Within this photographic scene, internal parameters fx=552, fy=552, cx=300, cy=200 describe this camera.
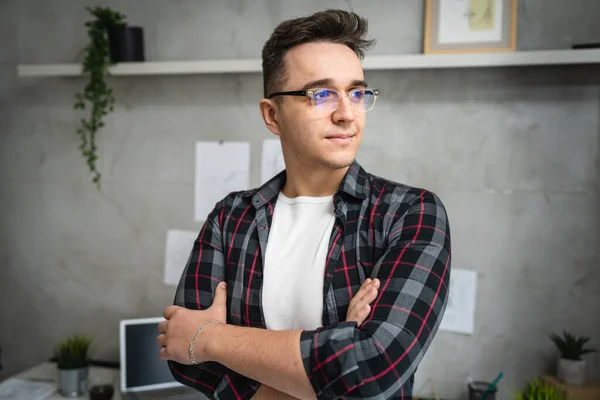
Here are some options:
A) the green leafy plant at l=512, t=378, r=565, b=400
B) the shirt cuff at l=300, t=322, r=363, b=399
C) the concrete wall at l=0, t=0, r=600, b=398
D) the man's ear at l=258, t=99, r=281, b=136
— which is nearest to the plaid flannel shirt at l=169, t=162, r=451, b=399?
the shirt cuff at l=300, t=322, r=363, b=399

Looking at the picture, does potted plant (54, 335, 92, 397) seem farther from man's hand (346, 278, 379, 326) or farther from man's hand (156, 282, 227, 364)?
man's hand (346, 278, 379, 326)

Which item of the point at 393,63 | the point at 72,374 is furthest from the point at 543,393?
the point at 72,374

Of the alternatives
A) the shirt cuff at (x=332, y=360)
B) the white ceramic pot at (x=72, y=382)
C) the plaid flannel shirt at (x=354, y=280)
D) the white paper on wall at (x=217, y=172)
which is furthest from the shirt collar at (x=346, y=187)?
the white ceramic pot at (x=72, y=382)

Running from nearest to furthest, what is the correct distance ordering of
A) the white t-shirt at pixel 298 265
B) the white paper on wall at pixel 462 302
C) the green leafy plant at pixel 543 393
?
1. the white t-shirt at pixel 298 265
2. the green leafy plant at pixel 543 393
3. the white paper on wall at pixel 462 302

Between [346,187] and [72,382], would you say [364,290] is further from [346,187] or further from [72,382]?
[72,382]

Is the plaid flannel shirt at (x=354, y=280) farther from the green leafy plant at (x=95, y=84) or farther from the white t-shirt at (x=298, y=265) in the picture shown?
the green leafy plant at (x=95, y=84)

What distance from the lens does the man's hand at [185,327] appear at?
3.77 feet

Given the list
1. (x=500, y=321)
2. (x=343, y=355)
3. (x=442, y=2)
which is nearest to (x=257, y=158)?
(x=442, y=2)

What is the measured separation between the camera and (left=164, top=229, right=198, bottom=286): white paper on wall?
2242 mm

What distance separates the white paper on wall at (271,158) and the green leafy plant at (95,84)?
680mm

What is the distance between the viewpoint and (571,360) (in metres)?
1.77

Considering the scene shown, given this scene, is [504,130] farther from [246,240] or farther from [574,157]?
[246,240]

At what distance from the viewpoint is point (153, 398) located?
1.98m

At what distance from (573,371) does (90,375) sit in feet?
5.84
